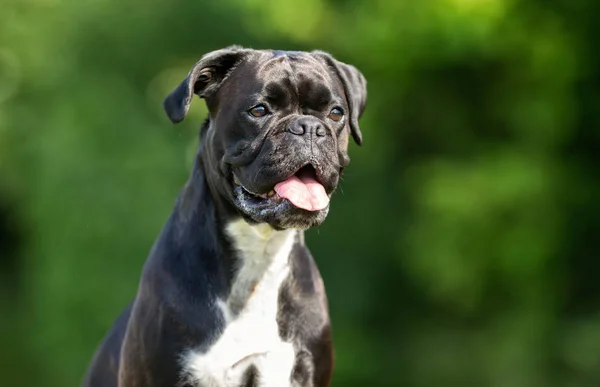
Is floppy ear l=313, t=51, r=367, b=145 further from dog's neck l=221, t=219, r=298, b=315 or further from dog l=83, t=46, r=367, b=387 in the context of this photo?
dog's neck l=221, t=219, r=298, b=315

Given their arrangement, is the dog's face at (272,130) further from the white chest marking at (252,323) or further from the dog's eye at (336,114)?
the white chest marking at (252,323)

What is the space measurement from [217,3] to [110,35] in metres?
1.51

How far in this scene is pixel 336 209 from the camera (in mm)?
15406

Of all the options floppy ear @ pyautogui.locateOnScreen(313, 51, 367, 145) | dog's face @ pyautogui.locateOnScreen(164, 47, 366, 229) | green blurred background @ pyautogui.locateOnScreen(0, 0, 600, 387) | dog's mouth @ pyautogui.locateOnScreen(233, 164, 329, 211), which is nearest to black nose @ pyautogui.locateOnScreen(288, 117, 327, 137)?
dog's face @ pyautogui.locateOnScreen(164, 47, 366, 229)

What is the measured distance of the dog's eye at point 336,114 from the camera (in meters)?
4.78

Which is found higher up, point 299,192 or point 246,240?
point 299,192

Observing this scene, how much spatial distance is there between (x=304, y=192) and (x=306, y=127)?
26 cm

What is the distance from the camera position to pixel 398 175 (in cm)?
1554

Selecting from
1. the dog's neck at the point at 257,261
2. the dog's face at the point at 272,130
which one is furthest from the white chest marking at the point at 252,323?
the dog's face at the point at 272,130

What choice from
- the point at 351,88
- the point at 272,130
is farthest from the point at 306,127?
the point at 351,88

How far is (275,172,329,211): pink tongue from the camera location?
4520 millimetres

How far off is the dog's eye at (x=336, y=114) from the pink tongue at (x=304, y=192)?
30 centimetres

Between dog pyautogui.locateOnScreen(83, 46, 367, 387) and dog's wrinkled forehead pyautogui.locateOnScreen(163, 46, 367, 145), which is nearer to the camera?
dog pyautogui.locateOnScreen(83, 46, 367, 387)

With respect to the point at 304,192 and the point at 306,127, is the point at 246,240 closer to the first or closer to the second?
the point at 304,192
